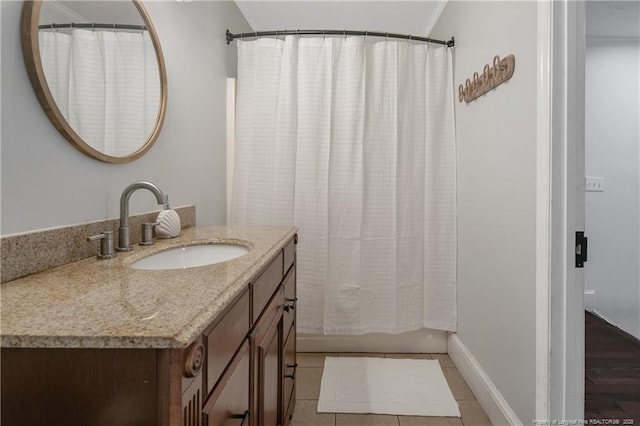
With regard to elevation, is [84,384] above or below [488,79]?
below

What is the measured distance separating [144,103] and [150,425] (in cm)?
119

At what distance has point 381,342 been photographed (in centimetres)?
232

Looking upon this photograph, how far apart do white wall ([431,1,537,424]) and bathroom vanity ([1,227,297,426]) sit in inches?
43.3

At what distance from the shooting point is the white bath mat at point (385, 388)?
1.74 meters

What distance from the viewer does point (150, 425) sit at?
1.71 feet

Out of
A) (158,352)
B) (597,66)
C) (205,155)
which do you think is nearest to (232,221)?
(205,155)

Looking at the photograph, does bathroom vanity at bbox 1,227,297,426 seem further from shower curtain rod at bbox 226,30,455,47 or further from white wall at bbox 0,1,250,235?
shower curtain rod at bbox 226,30,455,47

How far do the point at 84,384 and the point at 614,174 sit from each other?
3615mm

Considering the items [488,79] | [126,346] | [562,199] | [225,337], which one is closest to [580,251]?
[562,199]

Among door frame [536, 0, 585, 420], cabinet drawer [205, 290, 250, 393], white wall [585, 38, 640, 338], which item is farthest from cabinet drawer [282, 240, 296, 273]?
white wall [585, 38, 640, 338]

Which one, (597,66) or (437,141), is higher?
(597,66)

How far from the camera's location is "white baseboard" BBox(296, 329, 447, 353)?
2312 mm

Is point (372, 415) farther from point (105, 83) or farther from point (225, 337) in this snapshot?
point (105, 83)

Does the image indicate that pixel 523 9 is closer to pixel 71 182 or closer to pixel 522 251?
pixel 522 251
